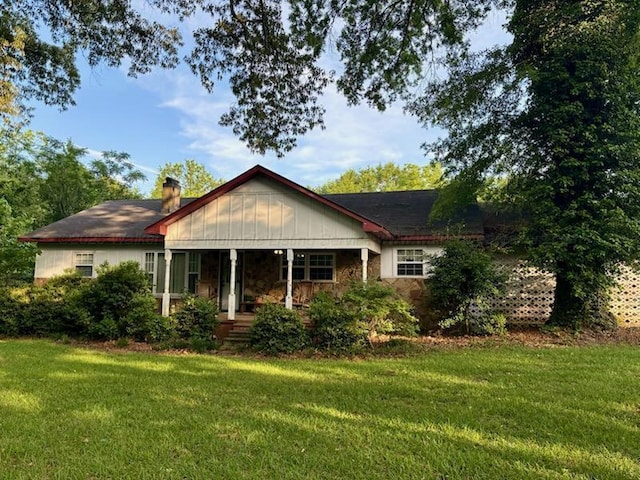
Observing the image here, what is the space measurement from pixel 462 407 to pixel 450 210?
28.5 feet

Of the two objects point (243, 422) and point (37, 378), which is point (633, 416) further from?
point (37, 378)

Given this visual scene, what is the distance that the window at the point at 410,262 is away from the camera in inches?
508

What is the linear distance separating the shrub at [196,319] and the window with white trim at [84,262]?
5357 mm

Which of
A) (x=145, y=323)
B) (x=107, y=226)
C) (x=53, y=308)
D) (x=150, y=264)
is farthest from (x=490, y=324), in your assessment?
(x=107, y=226)

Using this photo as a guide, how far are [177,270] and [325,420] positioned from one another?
10.8 metres

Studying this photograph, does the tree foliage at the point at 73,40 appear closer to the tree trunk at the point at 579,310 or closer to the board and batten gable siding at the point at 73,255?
the board and batten gable siding at the point at 73,255

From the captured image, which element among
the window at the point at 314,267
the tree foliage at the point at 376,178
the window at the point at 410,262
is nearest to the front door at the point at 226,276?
the window at the point at 314,267

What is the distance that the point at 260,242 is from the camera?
12258 mm

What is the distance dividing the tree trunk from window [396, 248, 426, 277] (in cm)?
359

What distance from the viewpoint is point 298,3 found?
7555mm

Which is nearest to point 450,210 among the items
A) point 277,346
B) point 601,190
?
point 601,190

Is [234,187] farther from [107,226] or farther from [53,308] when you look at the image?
[53,308]

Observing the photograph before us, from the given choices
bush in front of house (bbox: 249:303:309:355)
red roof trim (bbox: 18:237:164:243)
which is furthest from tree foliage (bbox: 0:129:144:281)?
bush in front of house (bbox: 249:303:309:355)

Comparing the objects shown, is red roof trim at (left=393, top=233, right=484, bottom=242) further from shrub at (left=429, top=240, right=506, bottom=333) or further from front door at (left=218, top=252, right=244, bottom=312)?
front door at (left=218, top=252, right=244, bottom=312)
